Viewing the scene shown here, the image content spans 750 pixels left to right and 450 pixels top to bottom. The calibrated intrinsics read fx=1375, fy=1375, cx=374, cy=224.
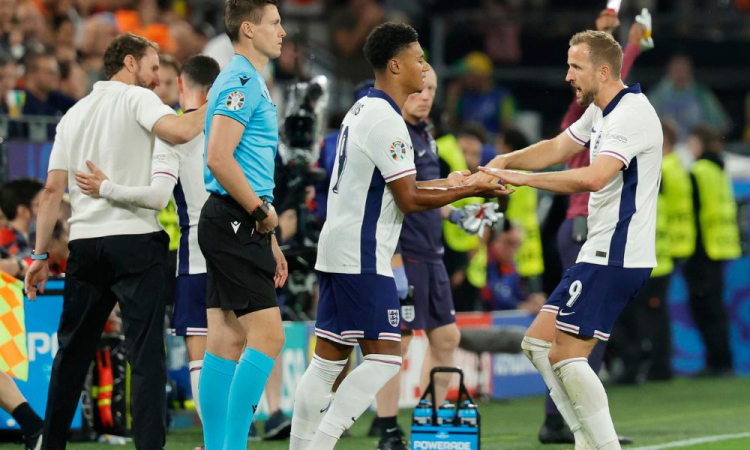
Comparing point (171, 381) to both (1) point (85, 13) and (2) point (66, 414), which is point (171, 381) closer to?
(2) point (66, 414)

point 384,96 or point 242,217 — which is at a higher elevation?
point 384,96

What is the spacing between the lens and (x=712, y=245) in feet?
47.2

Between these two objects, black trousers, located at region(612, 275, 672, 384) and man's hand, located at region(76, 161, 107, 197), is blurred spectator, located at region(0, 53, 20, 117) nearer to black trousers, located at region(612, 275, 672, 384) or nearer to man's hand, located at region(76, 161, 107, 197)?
man's hand, located at region(76, 161, 107, 197)

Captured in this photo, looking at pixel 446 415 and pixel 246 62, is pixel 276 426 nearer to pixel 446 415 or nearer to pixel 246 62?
pixel 446 415

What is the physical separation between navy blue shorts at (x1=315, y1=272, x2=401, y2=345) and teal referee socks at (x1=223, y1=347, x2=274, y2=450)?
0.46 metres

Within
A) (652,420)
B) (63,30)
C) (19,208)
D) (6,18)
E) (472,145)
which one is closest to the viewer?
(19,208)

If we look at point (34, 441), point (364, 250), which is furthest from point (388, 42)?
point (34, 441)

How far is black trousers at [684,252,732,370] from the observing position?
1438 cm

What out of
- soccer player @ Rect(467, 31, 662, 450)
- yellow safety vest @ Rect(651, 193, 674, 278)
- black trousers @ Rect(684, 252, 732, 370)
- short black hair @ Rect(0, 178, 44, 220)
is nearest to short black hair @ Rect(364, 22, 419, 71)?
soccer player @ Rect(467, 31, 662, 450)

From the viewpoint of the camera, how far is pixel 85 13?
1459cm

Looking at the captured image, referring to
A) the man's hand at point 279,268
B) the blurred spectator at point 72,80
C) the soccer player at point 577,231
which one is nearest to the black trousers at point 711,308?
the soccer player at point 577,231

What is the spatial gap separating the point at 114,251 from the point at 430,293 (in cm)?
236

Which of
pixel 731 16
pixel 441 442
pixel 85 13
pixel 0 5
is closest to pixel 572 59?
pixel 441 442

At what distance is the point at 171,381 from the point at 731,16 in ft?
37.0
